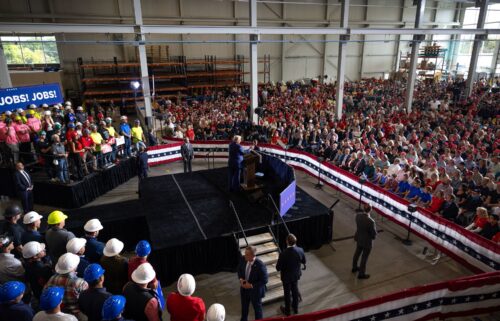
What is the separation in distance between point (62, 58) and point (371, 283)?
24.8 meters

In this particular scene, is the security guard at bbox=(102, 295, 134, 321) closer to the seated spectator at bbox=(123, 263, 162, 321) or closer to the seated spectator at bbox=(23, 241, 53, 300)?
the seated spectator at bbox=(123, 263, 162, 321)

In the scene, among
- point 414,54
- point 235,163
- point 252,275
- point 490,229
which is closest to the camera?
point 252,275

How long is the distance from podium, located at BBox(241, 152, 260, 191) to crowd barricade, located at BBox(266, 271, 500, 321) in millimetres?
4977

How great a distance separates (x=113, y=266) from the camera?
458 centimetres

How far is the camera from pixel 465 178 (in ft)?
31.2

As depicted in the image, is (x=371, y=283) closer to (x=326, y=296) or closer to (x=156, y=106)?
(x=326, y=296)

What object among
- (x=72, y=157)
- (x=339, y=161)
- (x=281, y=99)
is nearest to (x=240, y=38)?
(x=281, y=99)

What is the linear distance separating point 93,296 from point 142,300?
0.53 m

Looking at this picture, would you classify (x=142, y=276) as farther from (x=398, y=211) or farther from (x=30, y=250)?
(x=398, y=211)

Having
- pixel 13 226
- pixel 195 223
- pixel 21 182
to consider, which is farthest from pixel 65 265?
pixel 21 182

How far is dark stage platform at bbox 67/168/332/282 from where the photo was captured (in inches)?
279

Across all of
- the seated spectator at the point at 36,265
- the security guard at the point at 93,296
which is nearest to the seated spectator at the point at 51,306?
the security guard at the point at 93,296

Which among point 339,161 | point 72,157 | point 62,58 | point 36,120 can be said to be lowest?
point 339,161

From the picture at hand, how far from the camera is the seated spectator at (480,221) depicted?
7.19 metres
